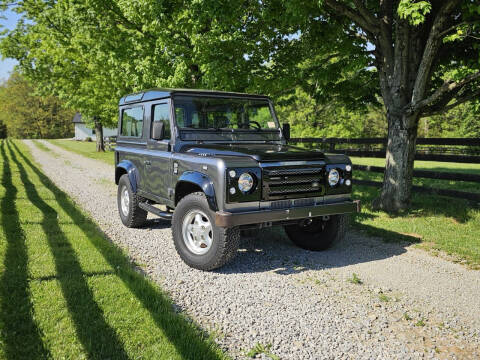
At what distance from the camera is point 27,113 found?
224 ft

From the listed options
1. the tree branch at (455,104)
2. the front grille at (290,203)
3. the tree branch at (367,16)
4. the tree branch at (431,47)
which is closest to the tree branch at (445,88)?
the tree branch at (431,47)

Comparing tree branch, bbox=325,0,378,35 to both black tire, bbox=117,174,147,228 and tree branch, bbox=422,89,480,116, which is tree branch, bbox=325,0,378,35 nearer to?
tree branch, bbox=422,89,480,116

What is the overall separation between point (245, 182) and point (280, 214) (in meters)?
0.57

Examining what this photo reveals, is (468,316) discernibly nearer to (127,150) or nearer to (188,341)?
(188,341)

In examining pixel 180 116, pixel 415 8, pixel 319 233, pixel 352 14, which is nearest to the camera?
pixel 180 116

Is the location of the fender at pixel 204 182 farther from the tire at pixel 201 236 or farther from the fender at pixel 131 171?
the fender at pixel 131 171

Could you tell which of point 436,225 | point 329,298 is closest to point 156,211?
point 329,298

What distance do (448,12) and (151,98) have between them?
535 centimetres

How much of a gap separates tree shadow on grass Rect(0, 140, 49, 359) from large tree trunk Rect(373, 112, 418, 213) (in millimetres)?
6909

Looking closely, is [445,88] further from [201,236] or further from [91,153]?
[91,153]

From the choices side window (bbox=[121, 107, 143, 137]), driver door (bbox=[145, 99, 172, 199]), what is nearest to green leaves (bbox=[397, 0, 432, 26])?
driver door (bbox=[145, 99, 172, 199])

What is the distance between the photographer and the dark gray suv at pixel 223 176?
14.6 feet

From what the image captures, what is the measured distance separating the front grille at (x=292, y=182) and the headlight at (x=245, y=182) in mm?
172

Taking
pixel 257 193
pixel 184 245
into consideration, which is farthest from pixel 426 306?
pixel 184 245
